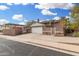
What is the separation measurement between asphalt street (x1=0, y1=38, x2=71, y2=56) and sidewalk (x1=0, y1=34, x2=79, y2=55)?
0.15 feet

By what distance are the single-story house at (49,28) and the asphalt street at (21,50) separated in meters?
0.19

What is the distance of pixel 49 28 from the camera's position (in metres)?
2.22

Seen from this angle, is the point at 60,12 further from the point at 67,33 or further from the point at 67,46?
the point at 67,46

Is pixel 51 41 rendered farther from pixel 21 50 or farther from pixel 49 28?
pixel 21 50

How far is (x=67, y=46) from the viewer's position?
2164 mm

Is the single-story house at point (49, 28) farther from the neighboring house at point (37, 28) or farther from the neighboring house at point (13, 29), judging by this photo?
the neighboring house at point (13, 29)

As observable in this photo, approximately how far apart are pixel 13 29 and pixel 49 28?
403mm

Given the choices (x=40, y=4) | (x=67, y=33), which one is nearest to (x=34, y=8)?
(x=40, y=4)

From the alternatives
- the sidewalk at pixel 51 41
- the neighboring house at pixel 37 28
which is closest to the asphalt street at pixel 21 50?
the sidewalk at pixel 51 41

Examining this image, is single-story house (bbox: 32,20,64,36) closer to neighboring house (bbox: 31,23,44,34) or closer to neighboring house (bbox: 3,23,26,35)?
neighboring house (bbox: 31,23,44,34)

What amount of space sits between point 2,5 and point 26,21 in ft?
1.02

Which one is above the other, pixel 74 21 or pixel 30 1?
pixel 30 1

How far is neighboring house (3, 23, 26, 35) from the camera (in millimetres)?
2238

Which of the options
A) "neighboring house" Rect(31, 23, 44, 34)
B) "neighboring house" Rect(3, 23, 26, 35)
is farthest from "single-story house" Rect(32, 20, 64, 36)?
"neighboring house" Rect(3, 23, 26, 35)
